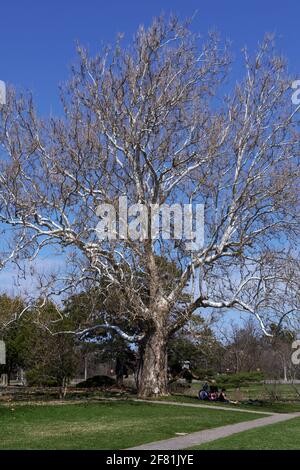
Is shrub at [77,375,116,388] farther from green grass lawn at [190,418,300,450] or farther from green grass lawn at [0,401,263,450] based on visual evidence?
green grass lawn at [190,418,300,450]

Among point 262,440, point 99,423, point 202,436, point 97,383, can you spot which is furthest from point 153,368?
point 97,383

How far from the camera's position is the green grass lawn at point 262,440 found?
12586mm

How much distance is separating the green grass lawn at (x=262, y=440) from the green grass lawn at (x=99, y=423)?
1472mm

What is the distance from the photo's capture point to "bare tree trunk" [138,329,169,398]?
91.3ft

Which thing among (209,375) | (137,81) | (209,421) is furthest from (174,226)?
(209,375)

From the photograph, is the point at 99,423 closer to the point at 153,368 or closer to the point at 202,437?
the point at 202,437

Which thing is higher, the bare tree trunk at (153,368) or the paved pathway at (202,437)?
the bare tree trunk at (153,368)

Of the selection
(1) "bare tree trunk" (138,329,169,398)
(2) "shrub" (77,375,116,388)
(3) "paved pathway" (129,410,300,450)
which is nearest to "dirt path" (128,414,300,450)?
(3) "paved pathway" (129,410,300,450)

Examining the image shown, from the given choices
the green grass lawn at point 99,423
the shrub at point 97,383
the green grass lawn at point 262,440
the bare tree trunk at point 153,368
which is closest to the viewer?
the green grass lawn at point 262,440

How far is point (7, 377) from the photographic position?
5431 cm

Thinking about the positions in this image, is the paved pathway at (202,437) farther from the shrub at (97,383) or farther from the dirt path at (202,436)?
the shrub at (97,383)

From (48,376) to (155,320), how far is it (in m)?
7.73

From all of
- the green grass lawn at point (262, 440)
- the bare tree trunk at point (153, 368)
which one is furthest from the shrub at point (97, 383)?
the green grass lawn at point (262, 440)

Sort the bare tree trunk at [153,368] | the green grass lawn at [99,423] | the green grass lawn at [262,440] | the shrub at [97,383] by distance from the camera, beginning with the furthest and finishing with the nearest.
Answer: the shrub at [97,383], the bare tree trunk at [153,368], the green grass lawn at [99,423], the green grass lawn at [262,440]
